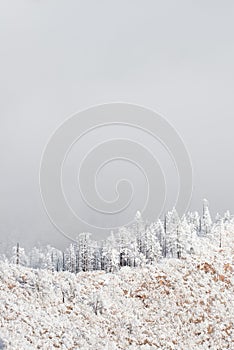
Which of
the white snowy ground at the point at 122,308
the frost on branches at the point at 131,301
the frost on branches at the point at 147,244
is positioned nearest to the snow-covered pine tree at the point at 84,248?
the frost on branches at the point at 147,244

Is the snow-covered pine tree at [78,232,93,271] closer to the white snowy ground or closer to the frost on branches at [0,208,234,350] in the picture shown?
the frost on branches at [0,208,234,350]

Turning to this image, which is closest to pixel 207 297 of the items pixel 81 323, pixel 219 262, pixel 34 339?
pixel 219 262

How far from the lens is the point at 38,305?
180 ft

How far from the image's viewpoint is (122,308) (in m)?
63.4

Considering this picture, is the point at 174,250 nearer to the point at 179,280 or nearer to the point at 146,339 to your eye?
the point at 179,280

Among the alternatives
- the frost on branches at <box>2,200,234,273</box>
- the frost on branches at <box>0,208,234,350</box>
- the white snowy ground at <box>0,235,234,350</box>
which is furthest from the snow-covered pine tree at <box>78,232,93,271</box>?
the white snowy ground at <box>0,235,234,350</box>

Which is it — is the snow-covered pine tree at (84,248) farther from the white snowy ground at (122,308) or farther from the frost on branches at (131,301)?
the white snowy ground at (122,308)

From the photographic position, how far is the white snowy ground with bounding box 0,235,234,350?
161 feet

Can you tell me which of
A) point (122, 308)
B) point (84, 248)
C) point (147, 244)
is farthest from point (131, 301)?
point (84, 248)

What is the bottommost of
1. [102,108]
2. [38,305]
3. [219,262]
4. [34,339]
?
[34,339]

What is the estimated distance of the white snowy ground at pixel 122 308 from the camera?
4897 cm

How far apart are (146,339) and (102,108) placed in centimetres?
4044

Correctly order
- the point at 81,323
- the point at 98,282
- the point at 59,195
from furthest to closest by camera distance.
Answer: the point at 98,282
the point at 59,195
the point at 81,323

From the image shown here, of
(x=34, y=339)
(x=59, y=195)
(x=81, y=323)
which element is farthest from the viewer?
(x=59, y=195)
